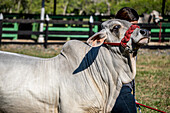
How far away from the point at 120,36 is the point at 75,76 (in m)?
0.59

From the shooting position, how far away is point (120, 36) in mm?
2590

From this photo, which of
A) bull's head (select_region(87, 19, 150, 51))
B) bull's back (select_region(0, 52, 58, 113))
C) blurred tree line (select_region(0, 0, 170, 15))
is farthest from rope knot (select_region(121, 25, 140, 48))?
blurred tree line (select_region(0, 0, 170, 15))

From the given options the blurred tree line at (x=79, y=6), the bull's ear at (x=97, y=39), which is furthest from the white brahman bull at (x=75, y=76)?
the blurred tree line at (x=79, y=6)

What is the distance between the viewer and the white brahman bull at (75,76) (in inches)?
94.2

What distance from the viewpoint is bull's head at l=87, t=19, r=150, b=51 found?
250 cm

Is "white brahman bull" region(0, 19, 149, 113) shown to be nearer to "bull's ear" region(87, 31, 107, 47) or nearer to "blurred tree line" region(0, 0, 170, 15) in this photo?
"bull's ear" region(87, 31, 107, 47)

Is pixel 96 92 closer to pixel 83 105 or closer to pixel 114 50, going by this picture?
pixel 83 105

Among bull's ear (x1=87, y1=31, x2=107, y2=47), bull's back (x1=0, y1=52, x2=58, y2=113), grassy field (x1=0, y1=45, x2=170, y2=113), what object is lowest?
grassy field (x1=0, y1=45, x2=170, y2=113)

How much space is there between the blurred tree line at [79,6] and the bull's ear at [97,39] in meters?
26.2

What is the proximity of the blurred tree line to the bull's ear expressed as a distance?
85.9 feet

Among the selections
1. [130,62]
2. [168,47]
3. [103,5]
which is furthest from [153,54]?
[103,5]

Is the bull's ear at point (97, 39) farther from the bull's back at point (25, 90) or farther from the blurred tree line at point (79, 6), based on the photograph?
the blurred tree line at point (79, 6)

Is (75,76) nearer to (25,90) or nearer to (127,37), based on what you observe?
(25,90)

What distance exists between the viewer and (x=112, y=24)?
2.58 meters
